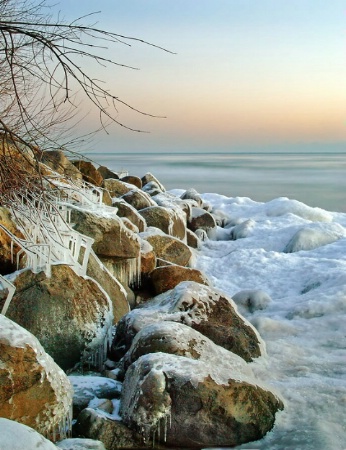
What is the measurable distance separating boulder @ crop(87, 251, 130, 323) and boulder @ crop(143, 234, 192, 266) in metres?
2.49

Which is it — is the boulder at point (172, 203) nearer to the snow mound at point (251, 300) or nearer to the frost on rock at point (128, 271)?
the snow mound at point (251, 300)

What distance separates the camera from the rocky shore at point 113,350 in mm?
3574

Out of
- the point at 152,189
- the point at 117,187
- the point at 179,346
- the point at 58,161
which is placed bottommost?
the point at 179,346

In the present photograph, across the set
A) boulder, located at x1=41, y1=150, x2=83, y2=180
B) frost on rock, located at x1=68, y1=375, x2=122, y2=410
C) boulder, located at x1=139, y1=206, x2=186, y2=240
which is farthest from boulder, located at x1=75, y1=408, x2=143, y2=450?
boulder, located at x1=139, y1=206, x2=186, y2=240

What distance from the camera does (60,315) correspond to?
493 centimetres

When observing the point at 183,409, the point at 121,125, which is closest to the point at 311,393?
the point at 183,409

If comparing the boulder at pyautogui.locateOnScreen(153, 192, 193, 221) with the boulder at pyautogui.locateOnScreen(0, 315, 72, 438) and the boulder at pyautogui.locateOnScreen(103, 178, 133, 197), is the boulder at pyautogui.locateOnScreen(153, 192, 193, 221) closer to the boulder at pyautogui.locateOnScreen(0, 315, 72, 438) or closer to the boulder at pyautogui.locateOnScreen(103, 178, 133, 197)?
the boulder at pyautogui.locateOnScreen(103, 178, 133, 197)

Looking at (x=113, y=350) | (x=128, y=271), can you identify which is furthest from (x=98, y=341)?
(x=128, y=271)

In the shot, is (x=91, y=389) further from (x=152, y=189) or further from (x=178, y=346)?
(x=152, y=189)

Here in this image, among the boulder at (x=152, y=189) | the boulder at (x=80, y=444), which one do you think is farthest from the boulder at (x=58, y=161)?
the boulder at (x=152, y=189)

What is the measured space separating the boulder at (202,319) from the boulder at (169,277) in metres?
1.53

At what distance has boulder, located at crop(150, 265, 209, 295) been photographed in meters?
Answer: 7.36

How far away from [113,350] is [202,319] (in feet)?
2.93

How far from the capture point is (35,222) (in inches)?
221
